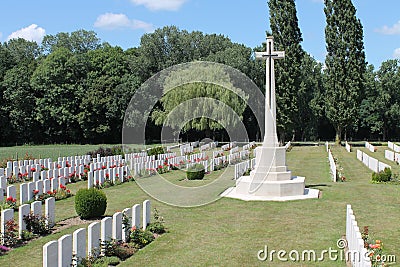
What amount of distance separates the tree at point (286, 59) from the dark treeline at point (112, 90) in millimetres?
442

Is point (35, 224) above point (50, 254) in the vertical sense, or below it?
below

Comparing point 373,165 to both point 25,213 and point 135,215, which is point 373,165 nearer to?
point 135,215

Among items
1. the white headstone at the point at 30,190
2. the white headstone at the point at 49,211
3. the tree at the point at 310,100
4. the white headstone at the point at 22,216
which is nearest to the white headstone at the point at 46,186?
the white headstone at the point at 30,190

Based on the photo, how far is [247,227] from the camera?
11039 mm

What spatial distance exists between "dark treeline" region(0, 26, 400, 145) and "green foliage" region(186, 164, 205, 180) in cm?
2503

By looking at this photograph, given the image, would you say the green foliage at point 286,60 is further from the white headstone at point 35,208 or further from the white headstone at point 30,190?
the white headstone at point 35,208

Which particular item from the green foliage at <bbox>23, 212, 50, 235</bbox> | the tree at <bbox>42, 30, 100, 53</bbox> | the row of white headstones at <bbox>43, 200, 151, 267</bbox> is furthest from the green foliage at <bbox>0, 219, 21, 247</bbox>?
the tree at <bbox>42, 30, 100, 53</bbox>

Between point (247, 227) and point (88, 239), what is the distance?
4380 mm

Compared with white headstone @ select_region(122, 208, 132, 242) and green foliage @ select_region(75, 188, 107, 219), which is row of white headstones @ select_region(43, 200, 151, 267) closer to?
white headstone @ select_region(122, 208, 132, 242)

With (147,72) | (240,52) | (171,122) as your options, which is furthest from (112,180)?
(147,72)

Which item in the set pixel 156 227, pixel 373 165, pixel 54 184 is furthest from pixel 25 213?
pixel 373 165

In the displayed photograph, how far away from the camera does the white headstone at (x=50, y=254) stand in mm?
6297

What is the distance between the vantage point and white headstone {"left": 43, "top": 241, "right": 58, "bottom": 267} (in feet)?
20.7

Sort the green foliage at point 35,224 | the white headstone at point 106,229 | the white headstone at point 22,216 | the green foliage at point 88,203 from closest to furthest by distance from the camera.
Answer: the white headstone at point 106,229, the white headstone at point 22,216, the green foliage at point 35,224, the green foliage at point 88,203
